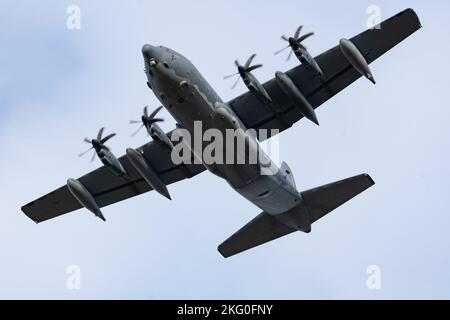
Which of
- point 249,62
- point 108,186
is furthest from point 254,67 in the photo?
point 108,186

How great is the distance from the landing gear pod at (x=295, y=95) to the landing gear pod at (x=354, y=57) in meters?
3.42

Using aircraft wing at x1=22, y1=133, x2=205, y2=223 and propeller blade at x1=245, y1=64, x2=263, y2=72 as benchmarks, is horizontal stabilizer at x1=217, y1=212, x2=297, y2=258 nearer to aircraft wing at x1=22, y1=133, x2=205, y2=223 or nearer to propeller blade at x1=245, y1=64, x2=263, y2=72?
aircraft wing at x1=22, y1=133, x2=205, y2=223

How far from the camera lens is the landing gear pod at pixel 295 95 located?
43188 millimetres

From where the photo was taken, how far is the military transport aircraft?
135 ft

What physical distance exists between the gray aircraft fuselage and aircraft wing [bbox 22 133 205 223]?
4837mm

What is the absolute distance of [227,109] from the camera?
42844 millimetres

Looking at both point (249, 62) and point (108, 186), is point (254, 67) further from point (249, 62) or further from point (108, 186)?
point (108, 186)

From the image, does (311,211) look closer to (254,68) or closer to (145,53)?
(254,68)

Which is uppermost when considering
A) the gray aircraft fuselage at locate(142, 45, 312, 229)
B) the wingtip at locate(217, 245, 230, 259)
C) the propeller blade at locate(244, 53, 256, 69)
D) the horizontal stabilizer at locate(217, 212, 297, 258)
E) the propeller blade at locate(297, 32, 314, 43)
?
the propeller blade at locate(297, 32, 314, 43)

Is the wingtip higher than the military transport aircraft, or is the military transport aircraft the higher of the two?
the military transport aircraft

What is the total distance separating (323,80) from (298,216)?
8.05 m

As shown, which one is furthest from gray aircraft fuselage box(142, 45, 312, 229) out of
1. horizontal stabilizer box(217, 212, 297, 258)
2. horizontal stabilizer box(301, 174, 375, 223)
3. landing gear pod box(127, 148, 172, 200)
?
landing gear pod box(127, 148, 172, 200)

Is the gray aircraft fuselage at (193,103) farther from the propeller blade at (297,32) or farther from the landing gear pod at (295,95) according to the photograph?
the propeller blade at (297,32)

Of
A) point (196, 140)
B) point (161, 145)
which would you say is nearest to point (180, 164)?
point (161, 145)
